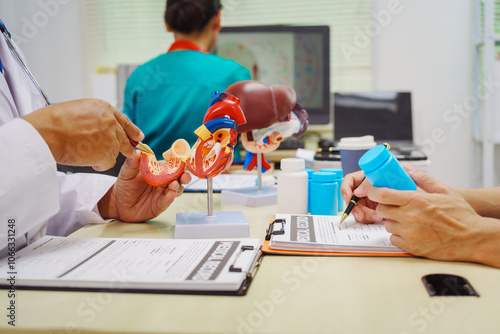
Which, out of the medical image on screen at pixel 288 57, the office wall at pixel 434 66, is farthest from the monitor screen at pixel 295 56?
the office wall at pixel 434 66

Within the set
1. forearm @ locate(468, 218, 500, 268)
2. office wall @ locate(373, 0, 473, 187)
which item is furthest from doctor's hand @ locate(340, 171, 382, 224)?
office wall @ locate(373, 0, 473, 187)

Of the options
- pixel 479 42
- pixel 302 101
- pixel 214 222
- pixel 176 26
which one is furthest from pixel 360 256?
pixel 479 42

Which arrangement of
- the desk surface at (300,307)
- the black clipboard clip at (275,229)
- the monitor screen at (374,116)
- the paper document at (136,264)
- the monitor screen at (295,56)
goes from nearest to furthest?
the desk surface at (300,307)
the paper document at (136,264)
the black clipboard clip at (275,229)
the monitor screen at (374,116)
the monitor screen at (295,56)

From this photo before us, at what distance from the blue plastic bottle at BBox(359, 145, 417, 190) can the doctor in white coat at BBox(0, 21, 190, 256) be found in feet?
1.30

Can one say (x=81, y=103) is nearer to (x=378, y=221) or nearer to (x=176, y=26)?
(x=378, y=221)

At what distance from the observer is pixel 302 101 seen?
262 cm

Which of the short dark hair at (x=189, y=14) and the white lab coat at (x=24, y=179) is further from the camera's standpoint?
the short dark hair at (x=189, y=14)

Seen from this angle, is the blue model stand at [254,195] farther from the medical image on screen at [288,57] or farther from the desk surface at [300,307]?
the medical image on screen at [288,57]

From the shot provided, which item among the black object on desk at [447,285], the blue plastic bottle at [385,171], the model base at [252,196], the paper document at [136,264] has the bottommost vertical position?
the black object on desk at [447,285]

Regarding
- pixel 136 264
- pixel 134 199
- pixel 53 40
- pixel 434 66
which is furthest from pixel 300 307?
pixel 53 40

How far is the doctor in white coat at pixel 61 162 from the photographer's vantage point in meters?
0.70

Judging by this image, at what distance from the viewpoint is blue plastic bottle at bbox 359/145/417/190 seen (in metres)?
0.75

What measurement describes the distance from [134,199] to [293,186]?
37 cm

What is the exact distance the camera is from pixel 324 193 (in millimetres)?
1029
